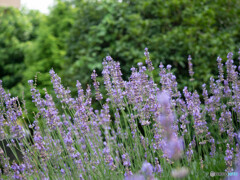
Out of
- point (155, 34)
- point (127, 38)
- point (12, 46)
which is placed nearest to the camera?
point (127, 38)

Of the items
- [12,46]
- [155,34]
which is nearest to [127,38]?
[155,34]

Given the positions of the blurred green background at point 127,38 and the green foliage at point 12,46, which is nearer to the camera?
the blurred green background at point 127,38

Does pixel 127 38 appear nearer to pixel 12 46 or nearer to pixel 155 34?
pixel 155 34

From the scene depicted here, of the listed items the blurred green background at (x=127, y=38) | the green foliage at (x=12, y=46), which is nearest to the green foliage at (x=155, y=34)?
the blurred green background at (x=127, y=38)

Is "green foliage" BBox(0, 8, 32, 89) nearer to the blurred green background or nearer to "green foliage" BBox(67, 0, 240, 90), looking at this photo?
the blurred green background

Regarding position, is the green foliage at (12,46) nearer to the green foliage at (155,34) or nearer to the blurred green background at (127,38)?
the blurred green background at (127,38)

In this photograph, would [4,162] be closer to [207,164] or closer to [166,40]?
[207,164]

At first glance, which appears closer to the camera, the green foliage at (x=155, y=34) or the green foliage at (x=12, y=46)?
the green foliage at (x=155, y=34)

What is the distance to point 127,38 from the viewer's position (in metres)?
4.69

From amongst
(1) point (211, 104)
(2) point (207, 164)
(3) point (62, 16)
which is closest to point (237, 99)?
(1) point (211, 104)

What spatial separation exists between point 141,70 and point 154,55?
168cm

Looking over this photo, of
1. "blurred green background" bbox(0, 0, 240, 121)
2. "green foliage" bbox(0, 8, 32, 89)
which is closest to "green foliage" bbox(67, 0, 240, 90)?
"blurred green background" bbox(0, 0, 240, 121)

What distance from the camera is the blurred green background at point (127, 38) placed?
459cm

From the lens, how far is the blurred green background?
4.59 m
